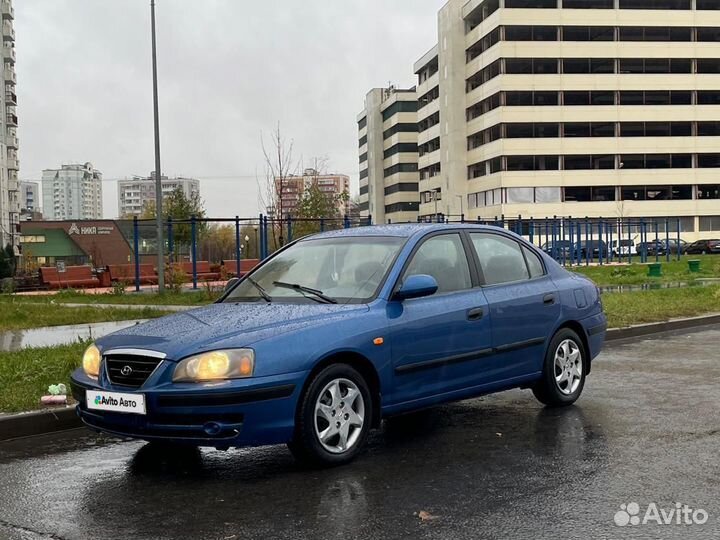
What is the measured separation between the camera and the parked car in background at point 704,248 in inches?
2448

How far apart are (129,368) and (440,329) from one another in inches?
85.5

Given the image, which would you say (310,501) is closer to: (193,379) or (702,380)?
(193,379)

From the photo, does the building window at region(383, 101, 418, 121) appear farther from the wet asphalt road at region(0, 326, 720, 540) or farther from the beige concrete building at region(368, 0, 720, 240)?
the wet asphalt road at region(0, 326, 720, 540)

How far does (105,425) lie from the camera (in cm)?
557

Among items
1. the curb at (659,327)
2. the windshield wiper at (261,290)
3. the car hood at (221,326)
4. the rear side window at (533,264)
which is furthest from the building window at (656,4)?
the car hood at (221,326)

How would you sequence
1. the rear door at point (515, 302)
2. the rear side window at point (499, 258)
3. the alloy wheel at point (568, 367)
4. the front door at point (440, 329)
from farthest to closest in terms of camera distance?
1. the alloy wheel at point (568, 367)
2. the rear side window at point (499, 258)
3. the rear door at point (515, 302)
4. the front door at point (440, 329)

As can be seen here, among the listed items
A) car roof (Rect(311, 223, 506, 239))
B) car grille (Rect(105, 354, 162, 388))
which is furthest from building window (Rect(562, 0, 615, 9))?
car grille (Rect(105, 354, 162, 388))

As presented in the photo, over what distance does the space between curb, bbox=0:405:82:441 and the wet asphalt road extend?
0.14 meters

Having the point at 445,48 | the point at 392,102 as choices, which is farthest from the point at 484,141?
the point at 392,102

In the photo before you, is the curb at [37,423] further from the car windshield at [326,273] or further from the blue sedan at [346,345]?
the car windshield at [326,273]

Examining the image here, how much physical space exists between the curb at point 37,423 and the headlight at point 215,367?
240cm

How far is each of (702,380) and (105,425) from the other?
598 centimetres

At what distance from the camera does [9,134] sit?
91.6m

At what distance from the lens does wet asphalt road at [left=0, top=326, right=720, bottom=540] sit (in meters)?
4.44
